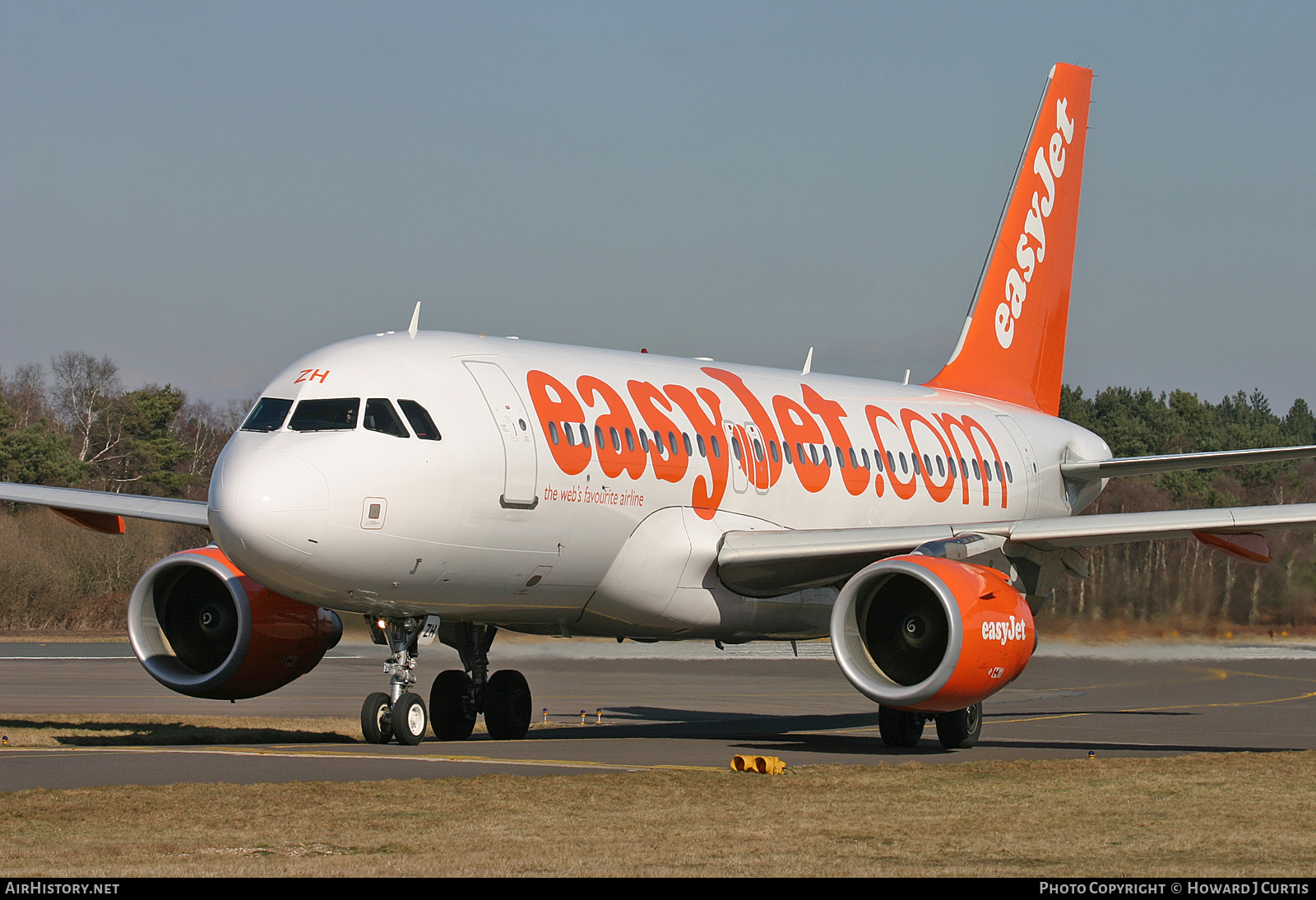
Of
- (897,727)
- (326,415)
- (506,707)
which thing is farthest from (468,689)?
(897,727)

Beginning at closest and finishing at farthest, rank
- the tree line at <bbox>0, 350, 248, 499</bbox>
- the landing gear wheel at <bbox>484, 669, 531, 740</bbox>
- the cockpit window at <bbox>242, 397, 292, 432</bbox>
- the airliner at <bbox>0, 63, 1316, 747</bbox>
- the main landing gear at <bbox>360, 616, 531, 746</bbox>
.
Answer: the airliner at <bbox>0, 63, 1316, 747</bbox> < the cockpit window at <bbox>242, 397, 292, 432</bbox> < the main landing gear at <bbox>360, 616, 531, 746</bbox> < the landing gear wheel at <bbox>484, 669, 531, 740</bbox> < the tree line at <bbox>0, 350, 248, 499</bbox>

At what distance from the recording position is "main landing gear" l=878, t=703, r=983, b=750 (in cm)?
1755

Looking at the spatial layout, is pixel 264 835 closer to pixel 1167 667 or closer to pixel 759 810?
pixel 759 810

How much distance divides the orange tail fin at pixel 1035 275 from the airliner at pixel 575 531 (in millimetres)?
4387

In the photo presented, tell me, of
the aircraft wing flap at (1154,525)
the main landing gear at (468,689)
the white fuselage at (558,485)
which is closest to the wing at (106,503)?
the main landing gear at (468,689)

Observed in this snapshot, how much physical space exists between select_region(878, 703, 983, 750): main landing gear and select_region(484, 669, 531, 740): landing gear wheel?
4137 mm

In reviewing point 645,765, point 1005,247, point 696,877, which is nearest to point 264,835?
point 696,877

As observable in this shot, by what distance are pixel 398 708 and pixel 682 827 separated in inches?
242

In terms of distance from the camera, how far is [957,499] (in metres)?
22.7

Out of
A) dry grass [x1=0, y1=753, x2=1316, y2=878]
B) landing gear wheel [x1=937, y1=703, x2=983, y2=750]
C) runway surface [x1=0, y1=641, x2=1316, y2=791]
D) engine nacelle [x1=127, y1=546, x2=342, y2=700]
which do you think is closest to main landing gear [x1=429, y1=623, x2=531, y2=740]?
runway surface [x1=0, y1=641, x2=1316, y2=791]

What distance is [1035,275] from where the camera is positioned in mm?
27328

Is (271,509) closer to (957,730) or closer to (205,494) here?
(957,730)

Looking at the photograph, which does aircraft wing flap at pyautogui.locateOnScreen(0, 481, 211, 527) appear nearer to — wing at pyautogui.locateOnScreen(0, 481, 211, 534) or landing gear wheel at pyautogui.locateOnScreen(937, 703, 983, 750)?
wing at pyautogui.locateOnScreen(0, 481, 211, 534)
